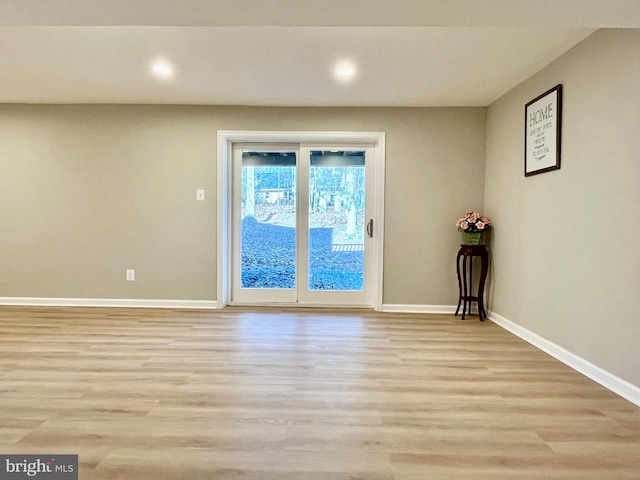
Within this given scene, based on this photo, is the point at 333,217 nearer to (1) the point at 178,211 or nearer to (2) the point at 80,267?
(1) the point at 178,211

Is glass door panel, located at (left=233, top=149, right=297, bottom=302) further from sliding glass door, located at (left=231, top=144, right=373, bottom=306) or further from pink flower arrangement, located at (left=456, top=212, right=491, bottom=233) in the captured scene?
pink flower arrangement, located at (left=456, top=212, right=491, bottom=233)

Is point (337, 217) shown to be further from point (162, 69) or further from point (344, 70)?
point (162, 69)

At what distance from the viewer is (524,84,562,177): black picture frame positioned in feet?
8.45

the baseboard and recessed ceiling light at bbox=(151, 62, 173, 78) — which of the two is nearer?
the baseboard

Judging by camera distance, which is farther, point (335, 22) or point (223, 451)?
point (335, 22)

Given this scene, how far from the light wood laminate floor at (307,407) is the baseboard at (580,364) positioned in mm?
69

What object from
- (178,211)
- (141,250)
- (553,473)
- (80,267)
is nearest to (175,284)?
(141,250)

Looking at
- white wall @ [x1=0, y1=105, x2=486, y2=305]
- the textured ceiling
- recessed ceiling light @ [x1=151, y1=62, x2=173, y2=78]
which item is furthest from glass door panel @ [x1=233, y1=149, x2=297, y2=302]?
recessed ceiling light @ [x1=151, y1=62, x2=173, y2=78]

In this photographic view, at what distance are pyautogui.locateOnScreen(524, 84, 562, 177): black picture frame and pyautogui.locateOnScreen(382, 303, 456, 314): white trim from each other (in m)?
1.57

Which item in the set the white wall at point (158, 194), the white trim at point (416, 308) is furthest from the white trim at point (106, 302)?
the white trim at point (416, 308)

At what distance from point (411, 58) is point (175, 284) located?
3172 mm

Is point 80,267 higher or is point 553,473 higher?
point 80,267

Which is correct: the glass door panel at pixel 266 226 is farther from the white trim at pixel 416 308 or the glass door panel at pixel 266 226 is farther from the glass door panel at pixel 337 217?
the white trim at pixel 416 308

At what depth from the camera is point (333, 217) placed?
4.04 metres
